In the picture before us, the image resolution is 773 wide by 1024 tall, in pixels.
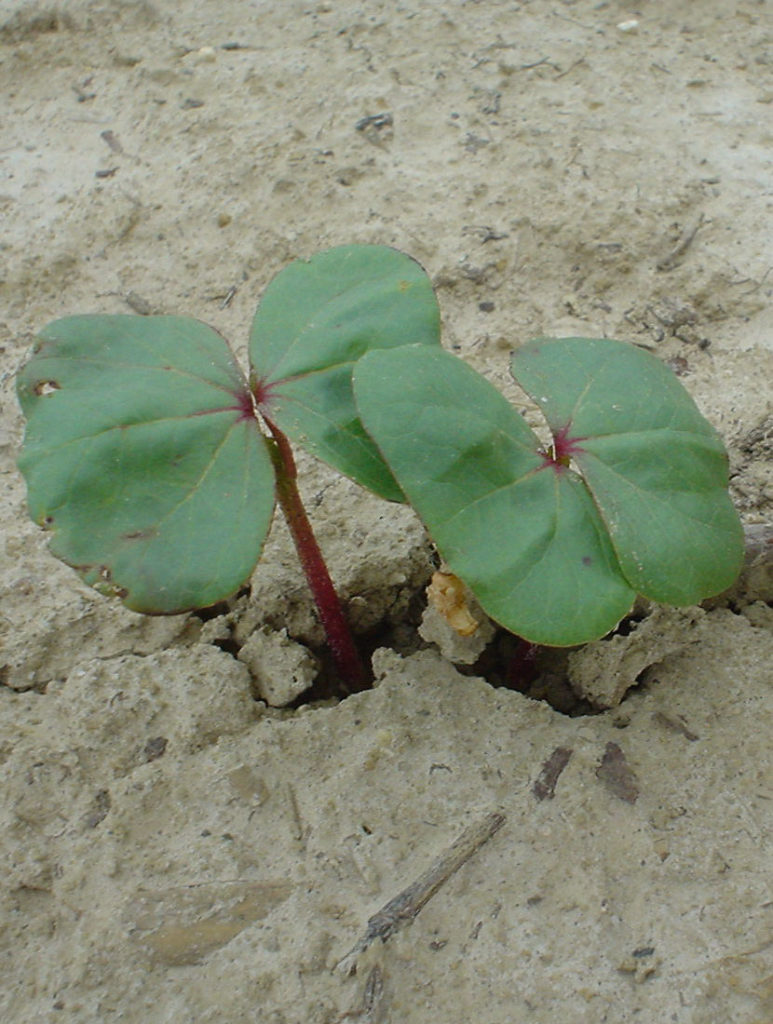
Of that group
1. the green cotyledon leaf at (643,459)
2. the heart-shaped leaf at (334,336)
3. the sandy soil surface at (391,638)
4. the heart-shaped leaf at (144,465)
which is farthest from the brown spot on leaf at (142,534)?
the green cotyledon leaf at (643,459)

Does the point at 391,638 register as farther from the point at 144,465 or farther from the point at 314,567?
Result: the point at 144,465

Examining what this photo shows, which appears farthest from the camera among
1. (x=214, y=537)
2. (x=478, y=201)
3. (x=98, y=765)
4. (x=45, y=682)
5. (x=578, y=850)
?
(x=478, y=201)

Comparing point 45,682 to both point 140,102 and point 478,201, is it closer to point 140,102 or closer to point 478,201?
point 478,201

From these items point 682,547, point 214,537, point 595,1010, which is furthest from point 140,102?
point 595,1010

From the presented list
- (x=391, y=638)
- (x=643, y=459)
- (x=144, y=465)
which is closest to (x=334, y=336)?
(x=144, y=465)

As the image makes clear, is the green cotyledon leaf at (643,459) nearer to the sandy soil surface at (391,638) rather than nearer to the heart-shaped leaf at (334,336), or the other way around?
the heart-shaped leaf at (334,336)

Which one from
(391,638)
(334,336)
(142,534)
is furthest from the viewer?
(391,638)
